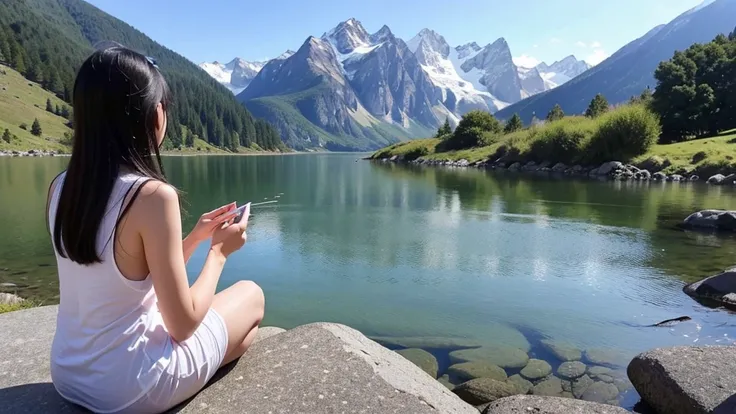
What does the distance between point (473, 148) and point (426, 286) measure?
85181mm

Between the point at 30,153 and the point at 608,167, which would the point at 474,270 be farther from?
the point at 30,153

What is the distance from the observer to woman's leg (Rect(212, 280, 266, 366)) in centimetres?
391

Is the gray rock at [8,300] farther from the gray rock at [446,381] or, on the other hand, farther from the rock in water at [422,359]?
the gray rock at [446,381]

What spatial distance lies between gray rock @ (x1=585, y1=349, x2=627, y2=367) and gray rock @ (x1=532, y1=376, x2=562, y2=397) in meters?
1.10

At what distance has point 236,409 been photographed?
144 inches

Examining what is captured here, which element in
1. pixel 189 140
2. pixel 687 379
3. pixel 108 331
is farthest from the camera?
pixel 189 140

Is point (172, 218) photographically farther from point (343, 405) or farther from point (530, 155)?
point (530, 155)

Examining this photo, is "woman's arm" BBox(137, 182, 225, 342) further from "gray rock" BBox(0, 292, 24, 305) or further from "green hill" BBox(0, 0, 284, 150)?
"green hill" BBox(0, 0, 284, 150)

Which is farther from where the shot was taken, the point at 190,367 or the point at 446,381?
the point at 446,381

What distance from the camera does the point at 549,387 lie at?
23.8 feet

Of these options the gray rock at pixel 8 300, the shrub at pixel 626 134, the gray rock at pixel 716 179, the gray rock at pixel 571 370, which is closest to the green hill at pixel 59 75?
the shrub at pixel 626 134

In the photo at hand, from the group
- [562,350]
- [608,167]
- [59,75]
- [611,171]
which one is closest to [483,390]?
[562,350]

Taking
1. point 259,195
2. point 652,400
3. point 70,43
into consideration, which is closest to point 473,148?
point 259,195

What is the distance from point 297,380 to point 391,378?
2.67 feet
